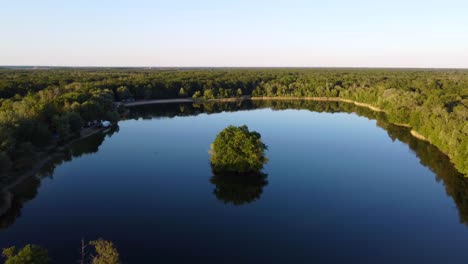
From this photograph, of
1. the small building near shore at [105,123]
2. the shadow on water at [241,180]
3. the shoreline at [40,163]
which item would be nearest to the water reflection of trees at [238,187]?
the shadow on water at [241,180]

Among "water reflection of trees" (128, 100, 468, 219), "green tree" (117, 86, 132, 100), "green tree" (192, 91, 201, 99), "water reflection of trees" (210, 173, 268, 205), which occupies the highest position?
"green tree" (117, 86, 132, 100)

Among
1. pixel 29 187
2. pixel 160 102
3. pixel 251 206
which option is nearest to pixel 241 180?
pixel 251 206

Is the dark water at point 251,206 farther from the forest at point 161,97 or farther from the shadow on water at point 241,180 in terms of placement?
the forest at point 161,97

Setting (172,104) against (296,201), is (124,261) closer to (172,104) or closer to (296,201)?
(296,201)

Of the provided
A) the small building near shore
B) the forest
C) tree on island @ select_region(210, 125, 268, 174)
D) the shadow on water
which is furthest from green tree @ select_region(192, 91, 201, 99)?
tree on island @ select_region(210, 125, 268, 174)

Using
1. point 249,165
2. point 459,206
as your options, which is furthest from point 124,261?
point 459,206

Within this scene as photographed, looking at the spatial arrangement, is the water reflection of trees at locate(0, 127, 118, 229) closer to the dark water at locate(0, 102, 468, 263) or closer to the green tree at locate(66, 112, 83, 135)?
the dark water at locate(0, 102, 468, 263)

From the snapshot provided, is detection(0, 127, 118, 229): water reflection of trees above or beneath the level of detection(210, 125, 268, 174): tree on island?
beneath
